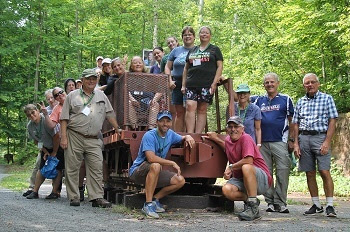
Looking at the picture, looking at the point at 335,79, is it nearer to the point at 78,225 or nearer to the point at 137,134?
the point at 137,134

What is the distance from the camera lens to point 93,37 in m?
29.2

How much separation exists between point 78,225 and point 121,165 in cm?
350

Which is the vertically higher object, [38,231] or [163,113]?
[163,113]

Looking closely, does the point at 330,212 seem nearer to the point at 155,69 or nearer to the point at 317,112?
the point at 317,112

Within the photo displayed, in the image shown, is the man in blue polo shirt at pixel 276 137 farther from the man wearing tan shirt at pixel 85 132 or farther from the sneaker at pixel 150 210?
the man wearing tan shirt at pixel 85 132

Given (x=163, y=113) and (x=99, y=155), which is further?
(x=99, y=155)

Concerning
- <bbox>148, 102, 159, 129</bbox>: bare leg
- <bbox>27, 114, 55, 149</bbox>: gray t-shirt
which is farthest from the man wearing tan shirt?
<bbox>27, 114, 55, 149</bbox>: gray t-shirt

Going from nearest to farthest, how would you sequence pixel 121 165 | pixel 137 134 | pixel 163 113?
pixel 163 113
pixel 137 134
pixel 121 165

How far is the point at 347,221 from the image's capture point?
646 cm

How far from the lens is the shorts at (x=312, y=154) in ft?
23.6

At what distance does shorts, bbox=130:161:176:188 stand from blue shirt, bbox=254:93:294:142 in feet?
5.43

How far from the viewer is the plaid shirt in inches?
285

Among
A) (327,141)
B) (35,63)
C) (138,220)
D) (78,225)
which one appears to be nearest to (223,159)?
(327,141)

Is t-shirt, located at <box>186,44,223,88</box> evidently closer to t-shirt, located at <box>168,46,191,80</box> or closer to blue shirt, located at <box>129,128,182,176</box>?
t-shirt, located at <box>168,46,191,80</box>
